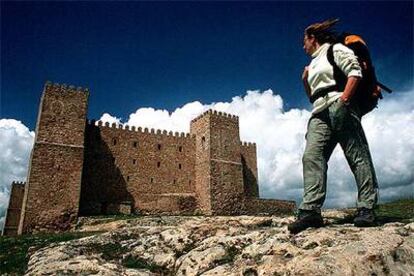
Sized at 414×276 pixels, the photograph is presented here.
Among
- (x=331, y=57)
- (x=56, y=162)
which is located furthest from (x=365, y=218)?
(x=56, y=162)

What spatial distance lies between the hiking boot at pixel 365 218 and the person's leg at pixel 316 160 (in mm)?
467

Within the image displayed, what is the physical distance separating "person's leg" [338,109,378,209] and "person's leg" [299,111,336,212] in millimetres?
208

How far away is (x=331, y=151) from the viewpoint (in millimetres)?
4961

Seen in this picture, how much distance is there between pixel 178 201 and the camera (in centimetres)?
3183

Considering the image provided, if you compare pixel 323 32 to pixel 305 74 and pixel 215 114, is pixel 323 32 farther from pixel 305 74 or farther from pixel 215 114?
pixel 215 114

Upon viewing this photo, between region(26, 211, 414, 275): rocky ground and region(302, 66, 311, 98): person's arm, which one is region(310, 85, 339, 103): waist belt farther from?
region(26, 211, 414, 275): rocky ground

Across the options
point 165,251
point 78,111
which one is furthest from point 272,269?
point 78,111

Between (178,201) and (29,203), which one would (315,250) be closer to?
(29,203)

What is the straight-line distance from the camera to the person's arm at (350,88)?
446 centimetres

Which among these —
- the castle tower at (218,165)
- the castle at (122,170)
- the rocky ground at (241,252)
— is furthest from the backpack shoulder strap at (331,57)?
the castle tower at (218,165)

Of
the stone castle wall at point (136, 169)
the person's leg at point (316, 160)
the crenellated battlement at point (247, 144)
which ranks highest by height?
the crenellated battlement at point (247, 144)

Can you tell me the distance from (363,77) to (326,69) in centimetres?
48

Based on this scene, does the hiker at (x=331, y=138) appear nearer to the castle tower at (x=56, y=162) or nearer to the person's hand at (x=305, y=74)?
the person's hand at (x=305, y=74)

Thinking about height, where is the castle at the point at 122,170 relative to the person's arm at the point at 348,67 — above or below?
above
